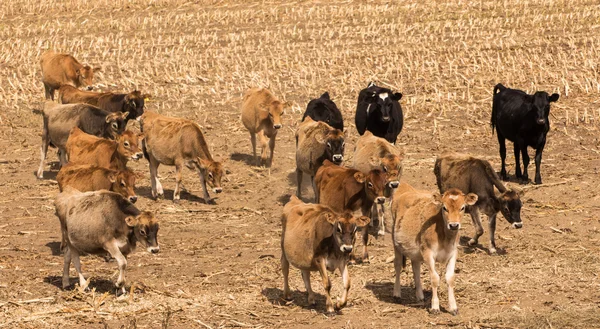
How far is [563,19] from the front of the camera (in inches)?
1539

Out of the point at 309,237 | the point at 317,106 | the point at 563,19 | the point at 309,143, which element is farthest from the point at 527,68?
the point at 309,237

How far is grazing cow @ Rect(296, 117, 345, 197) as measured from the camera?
1986 cm

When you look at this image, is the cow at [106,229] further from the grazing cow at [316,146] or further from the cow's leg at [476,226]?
the cow's leg at [476,226]

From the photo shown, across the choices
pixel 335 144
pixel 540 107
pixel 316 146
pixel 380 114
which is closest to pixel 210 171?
pixel 316 146

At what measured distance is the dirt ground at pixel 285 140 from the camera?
14.8 metres

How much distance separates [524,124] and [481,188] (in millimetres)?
5320

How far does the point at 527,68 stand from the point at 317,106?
10.8 m

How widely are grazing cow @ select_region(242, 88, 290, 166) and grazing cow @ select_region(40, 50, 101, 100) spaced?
241 inches

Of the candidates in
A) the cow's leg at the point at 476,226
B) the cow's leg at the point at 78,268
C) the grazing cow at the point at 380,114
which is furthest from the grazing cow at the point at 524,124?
the cow's leg at the point at 78,268

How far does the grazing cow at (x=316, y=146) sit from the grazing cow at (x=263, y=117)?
94.2 inches

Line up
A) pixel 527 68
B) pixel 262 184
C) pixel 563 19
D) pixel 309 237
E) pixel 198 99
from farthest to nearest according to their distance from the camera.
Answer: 1. pixel 563 19
2. pixel 527 68
3. pixel 198 99
4. pixel 262 184
5. pixel 309 237

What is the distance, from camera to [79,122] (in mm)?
23078

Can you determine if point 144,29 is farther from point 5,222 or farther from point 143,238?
point 143,238

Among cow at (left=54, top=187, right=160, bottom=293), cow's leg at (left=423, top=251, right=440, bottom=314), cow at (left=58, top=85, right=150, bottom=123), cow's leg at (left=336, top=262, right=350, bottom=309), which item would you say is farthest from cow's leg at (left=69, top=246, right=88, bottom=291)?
cow at (left=58, top=85, right=150, bottom=123)
